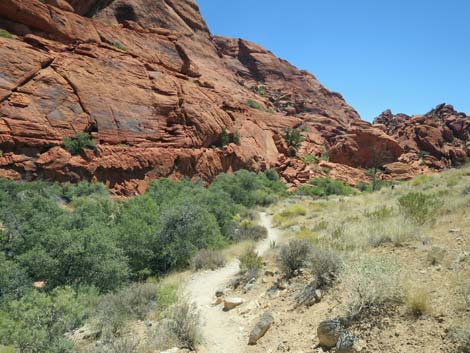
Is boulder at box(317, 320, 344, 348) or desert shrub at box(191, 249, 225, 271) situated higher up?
boulder at box(317, 320, 344, 348)

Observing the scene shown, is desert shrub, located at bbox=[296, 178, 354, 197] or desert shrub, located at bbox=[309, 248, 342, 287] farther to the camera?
desert shrub, located at bbox=[296, 178, 354, 197]

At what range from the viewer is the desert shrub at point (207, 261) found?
973 cm

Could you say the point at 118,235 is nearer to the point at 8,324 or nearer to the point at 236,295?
the point at 236,295

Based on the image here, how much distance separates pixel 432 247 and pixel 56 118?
2317 centimetres

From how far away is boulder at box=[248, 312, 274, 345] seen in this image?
16.5 feet

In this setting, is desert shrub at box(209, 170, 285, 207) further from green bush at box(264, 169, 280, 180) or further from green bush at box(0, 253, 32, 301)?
green bush at box(0, 253, 32, 301)

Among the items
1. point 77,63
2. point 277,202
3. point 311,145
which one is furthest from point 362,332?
point 311,145

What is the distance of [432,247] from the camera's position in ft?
18.1

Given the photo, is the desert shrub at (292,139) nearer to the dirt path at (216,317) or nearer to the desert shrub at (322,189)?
the desert shrub at (322,189)

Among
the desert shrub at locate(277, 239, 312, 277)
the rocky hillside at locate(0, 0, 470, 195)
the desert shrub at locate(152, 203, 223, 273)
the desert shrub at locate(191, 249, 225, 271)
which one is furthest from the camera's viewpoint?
the rocky hillside at locate(0, 0, 470, 195)

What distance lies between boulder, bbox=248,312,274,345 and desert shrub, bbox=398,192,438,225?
14.1 feet

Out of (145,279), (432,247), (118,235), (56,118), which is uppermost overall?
(56,118)

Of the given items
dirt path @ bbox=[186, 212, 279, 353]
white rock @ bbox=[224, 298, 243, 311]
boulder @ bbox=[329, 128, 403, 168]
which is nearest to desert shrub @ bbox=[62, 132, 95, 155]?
dirt path @ bbox=[186, 212, 279, 353]

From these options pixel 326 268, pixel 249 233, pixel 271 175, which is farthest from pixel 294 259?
pixel 271 175
